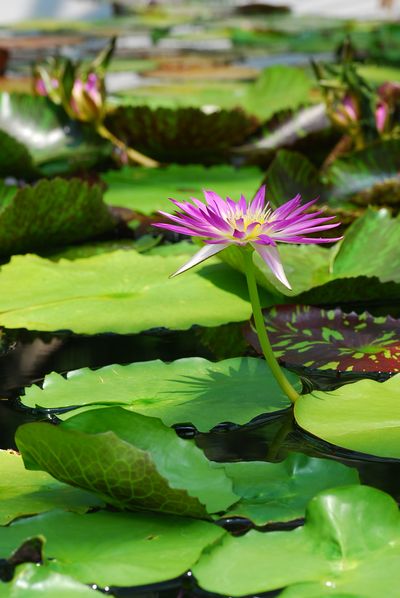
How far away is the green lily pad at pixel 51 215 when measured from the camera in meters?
1.75

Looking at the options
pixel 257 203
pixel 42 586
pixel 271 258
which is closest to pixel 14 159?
pixel 257 203

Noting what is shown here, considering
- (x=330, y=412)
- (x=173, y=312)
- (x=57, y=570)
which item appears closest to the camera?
(x=57, y=570)

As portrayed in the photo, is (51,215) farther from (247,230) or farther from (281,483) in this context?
(281,483)

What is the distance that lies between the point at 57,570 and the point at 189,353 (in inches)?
23.6

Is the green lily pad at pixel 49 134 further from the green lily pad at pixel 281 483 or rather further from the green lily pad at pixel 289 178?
the green lily pad at pixel 281 483

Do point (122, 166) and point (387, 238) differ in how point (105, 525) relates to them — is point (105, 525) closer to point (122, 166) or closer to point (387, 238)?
point (387, 238)

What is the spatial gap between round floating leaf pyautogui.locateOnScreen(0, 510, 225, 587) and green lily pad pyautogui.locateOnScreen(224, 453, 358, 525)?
54 millimetres

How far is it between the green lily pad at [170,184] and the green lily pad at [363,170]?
0.19 m

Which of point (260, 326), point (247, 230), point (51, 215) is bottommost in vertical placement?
point (51, 215)

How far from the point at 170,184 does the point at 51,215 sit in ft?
1.93

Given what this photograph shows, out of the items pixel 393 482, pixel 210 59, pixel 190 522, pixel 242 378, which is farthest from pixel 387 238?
pixel 210 59

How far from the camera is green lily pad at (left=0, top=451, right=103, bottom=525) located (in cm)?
91

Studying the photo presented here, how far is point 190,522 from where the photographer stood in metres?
0.89

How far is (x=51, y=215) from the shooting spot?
1802mm
